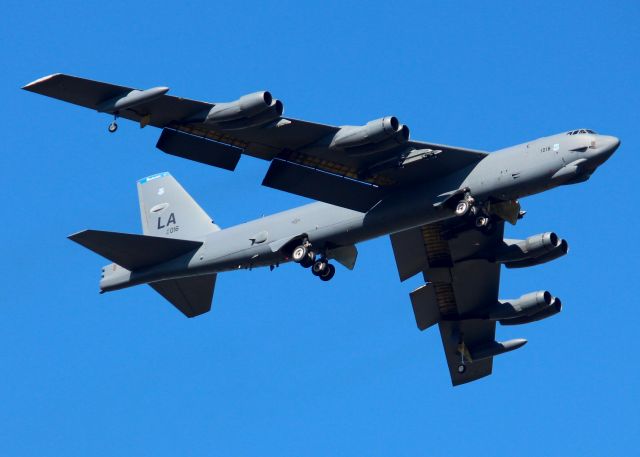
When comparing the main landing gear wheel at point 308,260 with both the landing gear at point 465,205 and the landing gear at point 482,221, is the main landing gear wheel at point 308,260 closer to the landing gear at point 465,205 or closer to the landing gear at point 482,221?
the landing gear at point 465,205

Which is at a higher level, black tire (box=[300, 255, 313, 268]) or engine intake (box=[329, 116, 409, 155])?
engine intake (box=[329, 116, 409, 155])

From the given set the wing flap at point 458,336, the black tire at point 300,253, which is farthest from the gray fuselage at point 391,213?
the wing flap at point 458,336

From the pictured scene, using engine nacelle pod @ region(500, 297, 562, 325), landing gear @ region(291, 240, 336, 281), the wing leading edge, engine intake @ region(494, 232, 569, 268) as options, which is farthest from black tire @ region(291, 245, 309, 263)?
engine nacelle pod @ region(500, 297, 562, 325)

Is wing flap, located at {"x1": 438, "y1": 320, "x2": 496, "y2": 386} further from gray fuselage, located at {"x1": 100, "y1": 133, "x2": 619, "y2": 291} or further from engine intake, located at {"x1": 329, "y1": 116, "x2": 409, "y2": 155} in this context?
engine intake, located at {"x1": 329, "y1": 116, "x2": 409, "y2": 155}

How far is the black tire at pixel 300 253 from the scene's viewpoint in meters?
43.0

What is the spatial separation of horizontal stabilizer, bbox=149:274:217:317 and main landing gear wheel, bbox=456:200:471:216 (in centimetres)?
1046

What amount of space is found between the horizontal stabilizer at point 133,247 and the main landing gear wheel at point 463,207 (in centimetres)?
954

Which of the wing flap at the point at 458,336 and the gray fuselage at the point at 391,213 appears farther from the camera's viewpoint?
the wing flap at the point at 458,336

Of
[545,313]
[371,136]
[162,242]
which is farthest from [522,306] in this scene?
[162,242]

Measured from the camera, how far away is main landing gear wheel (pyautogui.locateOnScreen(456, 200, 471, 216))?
133 ft

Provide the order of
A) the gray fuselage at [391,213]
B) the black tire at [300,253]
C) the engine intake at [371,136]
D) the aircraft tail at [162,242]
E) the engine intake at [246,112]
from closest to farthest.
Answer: the engine intake at [246,112], the engine intake at [371,136], the gray fuselage at [391,213], the black tire at [300,253], the aircraft tail at [162,242]

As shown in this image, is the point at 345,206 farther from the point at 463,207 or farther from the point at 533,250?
the point at 533,250

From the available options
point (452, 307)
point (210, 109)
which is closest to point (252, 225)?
point (210, 109)

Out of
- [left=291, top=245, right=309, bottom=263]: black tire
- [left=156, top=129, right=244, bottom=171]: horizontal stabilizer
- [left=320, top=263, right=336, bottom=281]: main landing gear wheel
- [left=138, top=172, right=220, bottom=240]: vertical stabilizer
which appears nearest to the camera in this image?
[left=156, top=129, right=244, bottom=171]: horizontal stabilizer
